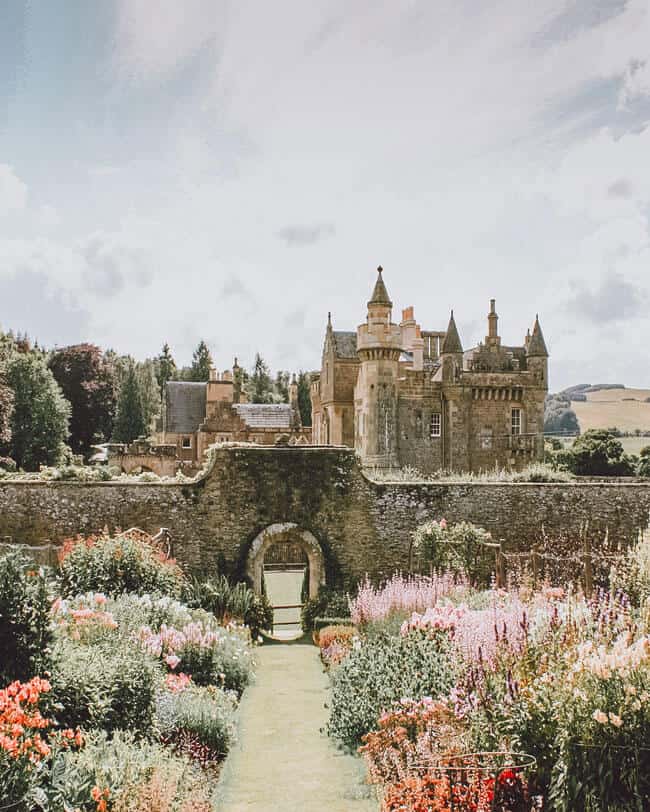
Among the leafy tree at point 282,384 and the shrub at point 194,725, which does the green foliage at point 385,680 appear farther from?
the leafy tree at point 282,384

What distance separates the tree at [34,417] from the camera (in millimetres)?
48281

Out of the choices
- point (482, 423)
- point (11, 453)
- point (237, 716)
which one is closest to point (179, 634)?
point (237, 716)

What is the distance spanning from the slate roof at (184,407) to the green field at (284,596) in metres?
20.9

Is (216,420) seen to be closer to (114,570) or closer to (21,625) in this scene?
(114,570)

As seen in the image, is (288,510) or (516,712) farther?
(288,510)

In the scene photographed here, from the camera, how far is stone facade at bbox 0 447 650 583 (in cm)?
1716

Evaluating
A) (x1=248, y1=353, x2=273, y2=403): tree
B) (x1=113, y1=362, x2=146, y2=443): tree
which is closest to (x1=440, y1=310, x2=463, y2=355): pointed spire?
(x1=113, y1=362, x2=146, y2=443): tree

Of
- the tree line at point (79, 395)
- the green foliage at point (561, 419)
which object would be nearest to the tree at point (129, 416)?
the tree line at point (79, 395)

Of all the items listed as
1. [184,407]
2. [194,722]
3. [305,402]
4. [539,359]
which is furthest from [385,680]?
[305,402]

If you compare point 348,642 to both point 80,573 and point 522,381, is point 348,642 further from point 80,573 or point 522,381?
point 522,381

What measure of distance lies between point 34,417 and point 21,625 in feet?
149

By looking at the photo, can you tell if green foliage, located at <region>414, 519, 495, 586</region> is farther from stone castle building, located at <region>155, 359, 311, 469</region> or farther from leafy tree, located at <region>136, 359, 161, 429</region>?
leafy tree, located at <region>136, 359, 161, 429</region>

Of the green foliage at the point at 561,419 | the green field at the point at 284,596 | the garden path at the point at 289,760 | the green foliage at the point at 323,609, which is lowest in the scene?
the green field at the point at 284,596

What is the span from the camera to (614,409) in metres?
98.8
